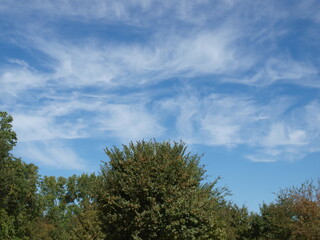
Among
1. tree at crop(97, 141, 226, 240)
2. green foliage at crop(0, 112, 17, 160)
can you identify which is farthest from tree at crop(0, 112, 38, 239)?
tree at crop(97, 141, 226, 240)

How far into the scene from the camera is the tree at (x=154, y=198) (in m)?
24.6

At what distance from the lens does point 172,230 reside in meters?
24.3

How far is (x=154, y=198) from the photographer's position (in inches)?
967

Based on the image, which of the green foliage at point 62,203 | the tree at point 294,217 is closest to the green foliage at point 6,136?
the green foliage at point 62,203

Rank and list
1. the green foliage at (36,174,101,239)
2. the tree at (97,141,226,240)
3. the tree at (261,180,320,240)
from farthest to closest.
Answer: the green foliage at (36,174,101,239), the tree at (261,180,320,240), the tree at (97,141,226,240)

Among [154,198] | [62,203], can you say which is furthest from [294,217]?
[62,203]

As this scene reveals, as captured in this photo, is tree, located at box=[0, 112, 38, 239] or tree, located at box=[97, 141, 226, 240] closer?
tree, located at box=[97, 141, 226, 240]

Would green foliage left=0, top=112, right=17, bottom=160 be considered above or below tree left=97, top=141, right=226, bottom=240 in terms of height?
above

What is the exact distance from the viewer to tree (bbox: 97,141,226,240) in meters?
24.6

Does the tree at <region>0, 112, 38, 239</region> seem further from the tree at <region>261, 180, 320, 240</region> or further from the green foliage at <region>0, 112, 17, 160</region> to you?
the tree at <region>261, 180, 320, 240</region>

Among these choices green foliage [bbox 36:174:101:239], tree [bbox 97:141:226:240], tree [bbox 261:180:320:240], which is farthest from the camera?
green foliage [bbox 36:174:101:239]

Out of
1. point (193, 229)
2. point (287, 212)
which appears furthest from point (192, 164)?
point (287, 212)

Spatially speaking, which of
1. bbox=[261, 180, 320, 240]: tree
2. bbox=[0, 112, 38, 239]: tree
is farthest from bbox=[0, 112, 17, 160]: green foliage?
bbox=[261, 180, 320, 240]: tree

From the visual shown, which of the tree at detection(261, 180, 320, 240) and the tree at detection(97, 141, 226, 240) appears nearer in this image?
the tree at detection(97, 141, 226, 240)
